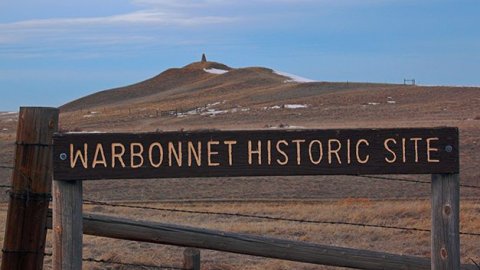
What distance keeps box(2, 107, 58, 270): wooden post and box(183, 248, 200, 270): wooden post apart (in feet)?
3.84

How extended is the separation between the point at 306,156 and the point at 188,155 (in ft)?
2.29

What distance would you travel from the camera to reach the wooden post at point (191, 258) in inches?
244

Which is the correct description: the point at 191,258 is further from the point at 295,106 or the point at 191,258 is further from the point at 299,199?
the point at 295,106

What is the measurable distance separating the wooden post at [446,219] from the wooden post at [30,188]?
7.79 feet

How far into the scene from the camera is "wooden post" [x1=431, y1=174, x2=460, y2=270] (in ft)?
17.4

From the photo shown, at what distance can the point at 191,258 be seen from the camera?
6.21 meters

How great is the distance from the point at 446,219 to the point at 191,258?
1874 mm

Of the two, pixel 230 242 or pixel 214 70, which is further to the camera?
pixel 214 70

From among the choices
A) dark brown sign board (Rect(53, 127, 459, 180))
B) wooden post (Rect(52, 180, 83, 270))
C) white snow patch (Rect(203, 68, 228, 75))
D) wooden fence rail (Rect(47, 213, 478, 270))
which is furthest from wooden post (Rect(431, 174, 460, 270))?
white snow patch (Rect(203, 68, 228, 75))

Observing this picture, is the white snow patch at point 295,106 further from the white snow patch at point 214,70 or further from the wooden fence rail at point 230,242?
the wooden fence rail at point 230,242

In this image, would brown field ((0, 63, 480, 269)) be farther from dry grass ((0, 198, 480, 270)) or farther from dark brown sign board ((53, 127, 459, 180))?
dark brown sign board ((53, 127, 459, 180))

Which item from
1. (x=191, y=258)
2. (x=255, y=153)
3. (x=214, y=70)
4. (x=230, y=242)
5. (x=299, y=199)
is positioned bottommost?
(x=191, y=258)

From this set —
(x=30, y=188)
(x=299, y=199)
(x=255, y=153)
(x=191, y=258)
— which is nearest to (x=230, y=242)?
(x=191, y=258)

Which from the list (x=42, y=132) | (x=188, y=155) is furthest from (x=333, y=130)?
(x=42, y=132)
